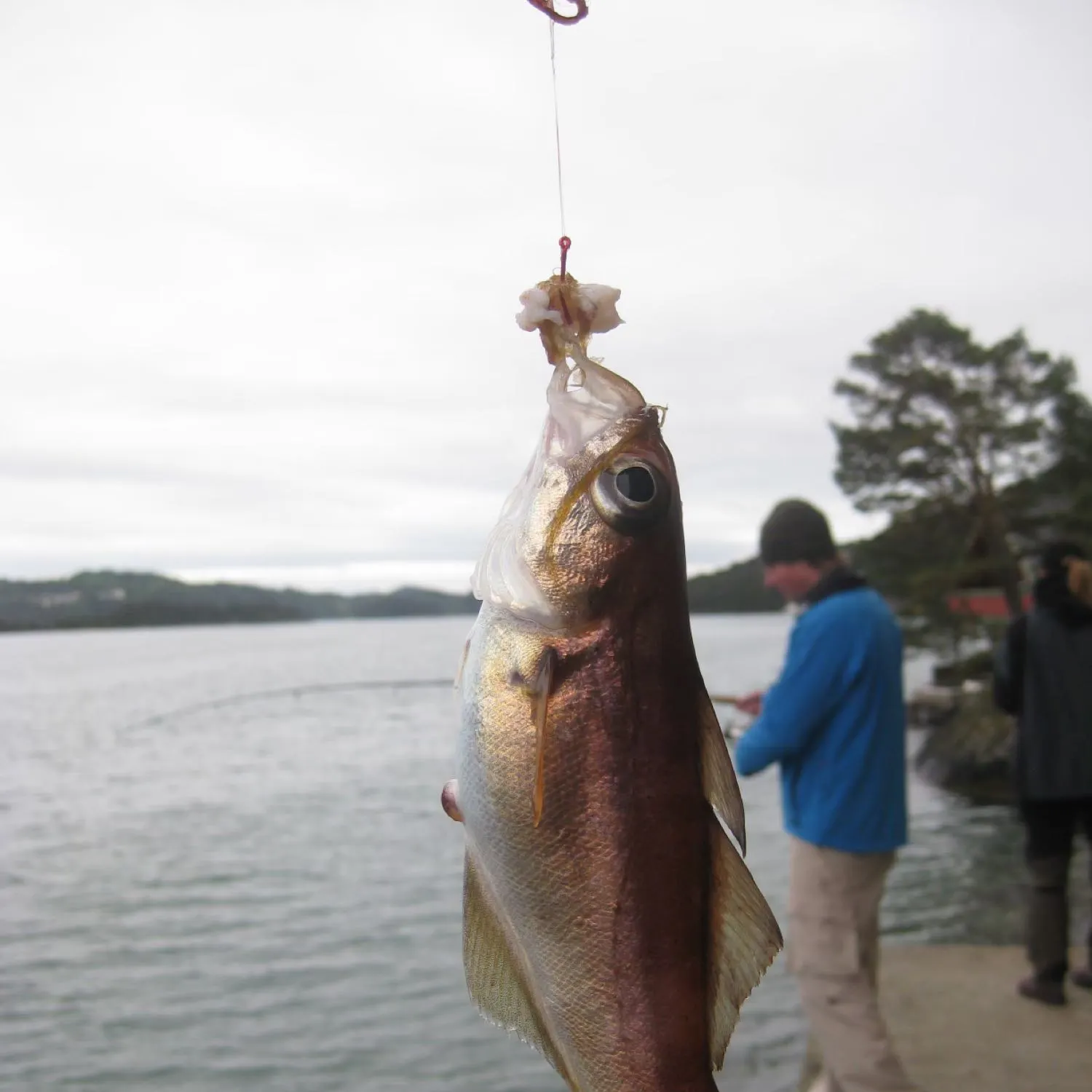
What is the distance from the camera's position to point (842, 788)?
14.6ft

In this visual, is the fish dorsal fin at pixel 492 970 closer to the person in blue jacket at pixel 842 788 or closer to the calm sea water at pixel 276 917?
the person in blue jacket at pixel 842 788

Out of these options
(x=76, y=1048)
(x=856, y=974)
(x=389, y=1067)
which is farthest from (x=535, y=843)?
(x=76, y=1048)

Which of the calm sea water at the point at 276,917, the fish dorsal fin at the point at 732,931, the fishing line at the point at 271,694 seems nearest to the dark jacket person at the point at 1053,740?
the calm sea water at the point at 276,917

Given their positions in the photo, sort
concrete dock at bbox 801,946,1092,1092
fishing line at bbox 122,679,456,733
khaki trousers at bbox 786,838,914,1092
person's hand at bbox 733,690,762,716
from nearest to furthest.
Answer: khaki trousers at bbox 786,838,914,1092, person's hand at bbox 733,690,762,716, concrete dock at bbox 801,946,1092,1092, fishing line at bbox 122,679,456,733

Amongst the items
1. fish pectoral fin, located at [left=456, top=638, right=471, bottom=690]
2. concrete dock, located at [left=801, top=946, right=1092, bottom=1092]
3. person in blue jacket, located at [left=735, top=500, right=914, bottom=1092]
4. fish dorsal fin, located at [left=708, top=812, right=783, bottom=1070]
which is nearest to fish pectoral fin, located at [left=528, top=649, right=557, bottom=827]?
fish pectoral fin, located at [left=456, top=638, right=471, bottom=690]

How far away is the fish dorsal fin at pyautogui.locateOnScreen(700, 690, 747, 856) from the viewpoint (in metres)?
1.63

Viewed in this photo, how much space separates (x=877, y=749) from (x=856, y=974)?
3.30 ft

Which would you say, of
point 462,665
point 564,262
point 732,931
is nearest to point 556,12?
point 564,262

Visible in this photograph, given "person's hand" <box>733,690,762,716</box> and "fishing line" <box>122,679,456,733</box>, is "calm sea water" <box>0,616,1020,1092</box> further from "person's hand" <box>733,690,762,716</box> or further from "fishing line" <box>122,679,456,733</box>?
"person's hand" <box>733,690,762,716</box>

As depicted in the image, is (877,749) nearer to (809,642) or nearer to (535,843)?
(809,642)

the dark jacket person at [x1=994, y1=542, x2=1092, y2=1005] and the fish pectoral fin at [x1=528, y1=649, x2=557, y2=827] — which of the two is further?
the dark jacket person at [x1=994, y1=542, x2=1092, y2=1005]

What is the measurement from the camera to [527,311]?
1.79 metres

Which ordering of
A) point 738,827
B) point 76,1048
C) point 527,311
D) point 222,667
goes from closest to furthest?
point 738,827 → point 527,311 → point 76,1048 → point 222,667

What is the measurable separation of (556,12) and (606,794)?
1.39 metres
